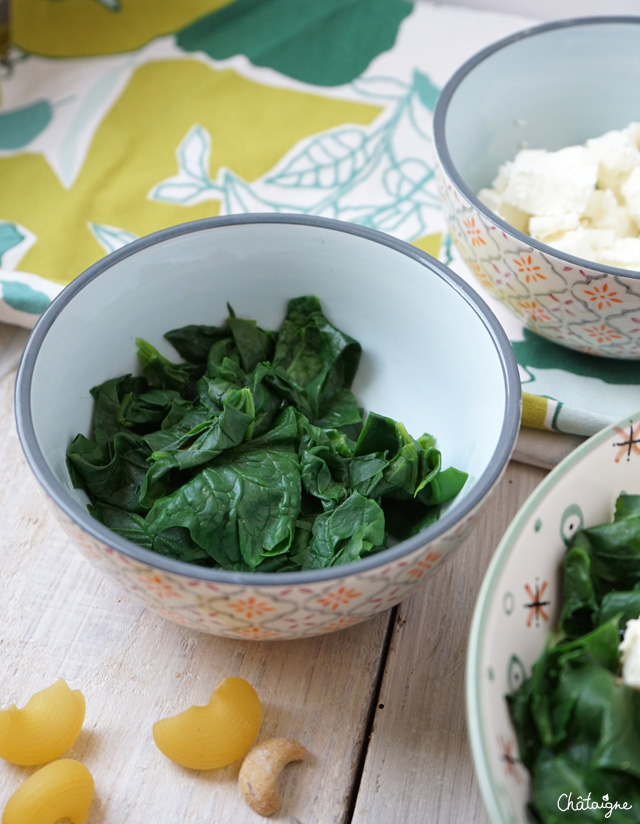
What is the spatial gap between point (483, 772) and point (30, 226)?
1.21m

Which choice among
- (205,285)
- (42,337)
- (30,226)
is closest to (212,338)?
(205,285)

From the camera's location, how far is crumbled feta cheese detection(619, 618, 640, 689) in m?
0.75

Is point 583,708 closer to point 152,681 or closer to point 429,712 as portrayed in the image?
point 429,712

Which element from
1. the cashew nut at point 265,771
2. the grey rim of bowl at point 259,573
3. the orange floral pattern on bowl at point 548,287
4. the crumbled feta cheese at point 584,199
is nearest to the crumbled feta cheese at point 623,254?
the crumbled feta cheese at point 584,199

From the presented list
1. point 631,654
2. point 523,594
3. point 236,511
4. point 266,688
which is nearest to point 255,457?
point 236,511

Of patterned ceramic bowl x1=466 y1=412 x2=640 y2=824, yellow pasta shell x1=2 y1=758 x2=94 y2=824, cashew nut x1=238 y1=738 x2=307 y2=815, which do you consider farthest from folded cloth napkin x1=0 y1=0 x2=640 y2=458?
yellow pasta shell x1=2 y1=758 x2=94 y2=824

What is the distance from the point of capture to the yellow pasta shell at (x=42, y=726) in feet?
2.91

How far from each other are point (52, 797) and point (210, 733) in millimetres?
171

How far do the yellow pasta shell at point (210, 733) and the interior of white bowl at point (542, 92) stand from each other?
90 centimetres

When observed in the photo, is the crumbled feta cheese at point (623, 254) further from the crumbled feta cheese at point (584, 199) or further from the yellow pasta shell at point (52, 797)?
the yellow pasta shell at point (52, 797)

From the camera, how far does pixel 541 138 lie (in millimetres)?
1471

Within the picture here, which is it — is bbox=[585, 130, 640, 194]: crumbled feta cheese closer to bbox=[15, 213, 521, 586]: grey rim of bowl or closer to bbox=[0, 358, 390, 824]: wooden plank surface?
bbox=[15, 213, 521, 586]: grey rim of bowl

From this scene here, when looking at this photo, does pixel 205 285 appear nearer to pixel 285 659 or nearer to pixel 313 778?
pixel 285 659

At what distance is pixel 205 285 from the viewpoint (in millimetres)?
1184
